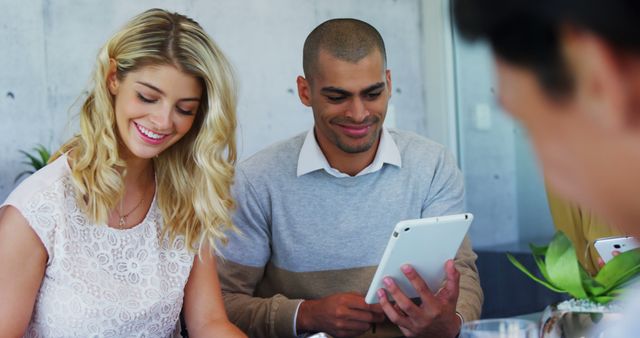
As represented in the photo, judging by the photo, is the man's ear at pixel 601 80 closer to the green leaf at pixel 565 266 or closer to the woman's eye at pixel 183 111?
the green leaf at pixel 565 266

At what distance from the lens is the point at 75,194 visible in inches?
76.9

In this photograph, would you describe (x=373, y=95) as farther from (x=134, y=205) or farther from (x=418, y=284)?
(x=134, y=205)

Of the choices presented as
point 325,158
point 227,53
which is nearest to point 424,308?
point 325,158

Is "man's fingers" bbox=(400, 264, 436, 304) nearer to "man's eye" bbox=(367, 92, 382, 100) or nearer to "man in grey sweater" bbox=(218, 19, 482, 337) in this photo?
"man in grey sweater" bbox=(218, 19, 482, 337)

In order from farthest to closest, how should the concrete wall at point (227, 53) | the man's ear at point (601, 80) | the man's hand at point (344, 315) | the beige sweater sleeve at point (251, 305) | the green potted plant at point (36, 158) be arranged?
1. the concrete wall at point (227, 53)
2. the green potted plant at point (36, 158)
3. the beige sweater sleeve at point (251, 305)
4. the man's hand at point (344, 315)
5. the man's ear at point (601, 80)

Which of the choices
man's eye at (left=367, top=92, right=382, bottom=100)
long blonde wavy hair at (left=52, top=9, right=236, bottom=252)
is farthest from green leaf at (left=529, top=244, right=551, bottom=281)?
man's eye at (left=367, top=92, right=382, bottom=100)

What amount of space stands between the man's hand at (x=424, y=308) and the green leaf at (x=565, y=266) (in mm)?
594

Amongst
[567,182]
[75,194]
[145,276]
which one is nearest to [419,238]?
[145,276]

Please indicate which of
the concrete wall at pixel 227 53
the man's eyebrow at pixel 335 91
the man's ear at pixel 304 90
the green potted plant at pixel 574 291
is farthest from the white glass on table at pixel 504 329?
the concrete wall at pixel 227 53

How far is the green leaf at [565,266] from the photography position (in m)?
1.42

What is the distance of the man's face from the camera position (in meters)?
2.48

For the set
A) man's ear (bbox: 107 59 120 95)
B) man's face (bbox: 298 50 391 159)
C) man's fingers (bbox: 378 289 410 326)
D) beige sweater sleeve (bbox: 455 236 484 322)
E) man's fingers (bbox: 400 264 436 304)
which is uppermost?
man's ear (bbox: 107 59 120 95)

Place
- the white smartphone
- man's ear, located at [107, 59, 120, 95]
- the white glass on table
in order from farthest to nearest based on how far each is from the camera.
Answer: man's ear, located at [107, 59, 120, 95] < the white smartphone < the white glass on table

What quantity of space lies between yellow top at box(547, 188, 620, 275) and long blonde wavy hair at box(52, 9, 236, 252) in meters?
0.90
